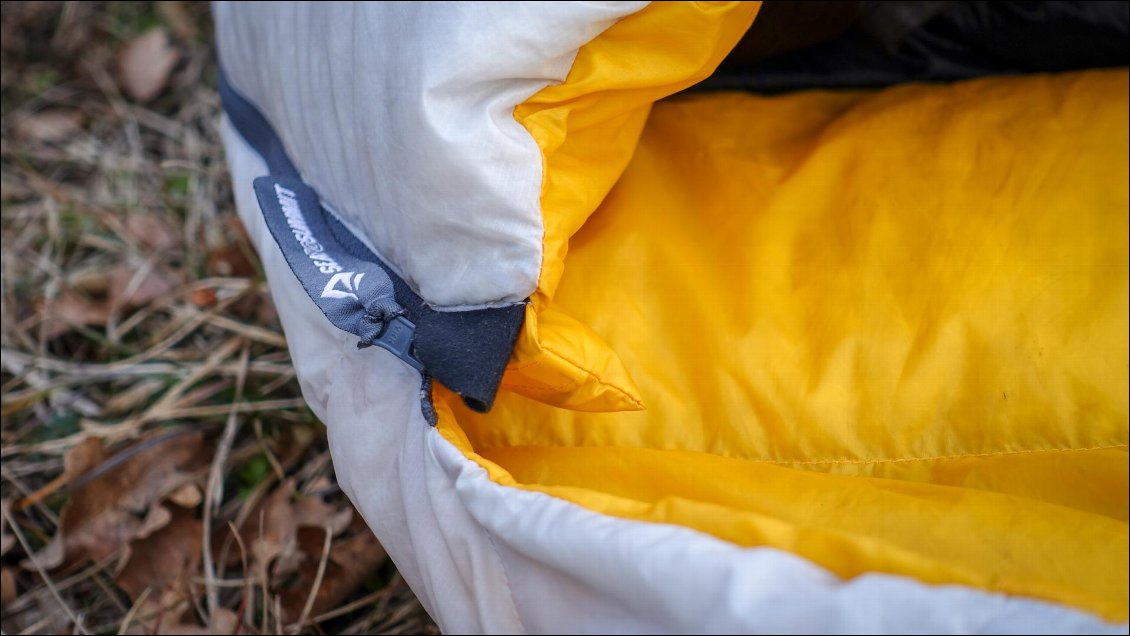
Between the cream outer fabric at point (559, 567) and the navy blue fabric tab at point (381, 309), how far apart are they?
0.04m

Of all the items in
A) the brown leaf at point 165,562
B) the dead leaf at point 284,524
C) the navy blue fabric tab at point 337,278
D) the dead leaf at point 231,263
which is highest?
the navy blue fabric tab at point 337,278

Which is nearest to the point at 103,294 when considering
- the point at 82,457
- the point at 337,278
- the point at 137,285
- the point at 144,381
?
the point at 137,285

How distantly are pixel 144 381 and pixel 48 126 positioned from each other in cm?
49

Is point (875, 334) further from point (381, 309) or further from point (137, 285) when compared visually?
point (137, 285)

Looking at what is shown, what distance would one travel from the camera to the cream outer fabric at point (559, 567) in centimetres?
43

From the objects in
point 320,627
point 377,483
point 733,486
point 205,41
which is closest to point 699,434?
point 733,486

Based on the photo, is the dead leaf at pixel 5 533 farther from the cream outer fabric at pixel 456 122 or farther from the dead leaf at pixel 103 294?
the cream outer fabric at pixel 456 122

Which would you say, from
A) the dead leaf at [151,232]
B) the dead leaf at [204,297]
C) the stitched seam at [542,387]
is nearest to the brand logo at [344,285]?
the stitched seam at [542,387]

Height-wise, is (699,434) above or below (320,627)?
above

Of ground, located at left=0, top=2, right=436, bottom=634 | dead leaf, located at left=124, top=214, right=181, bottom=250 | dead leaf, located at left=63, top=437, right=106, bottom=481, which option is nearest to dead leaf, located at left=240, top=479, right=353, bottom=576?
ground, located at left=0, top=2, right=436, bottom=634

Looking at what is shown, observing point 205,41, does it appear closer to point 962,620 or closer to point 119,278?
point 119,278

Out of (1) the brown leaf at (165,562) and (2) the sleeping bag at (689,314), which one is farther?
(1) the brown leaf at (165,562)

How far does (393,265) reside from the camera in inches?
25.7

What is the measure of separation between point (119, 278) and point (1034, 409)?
0.97m
